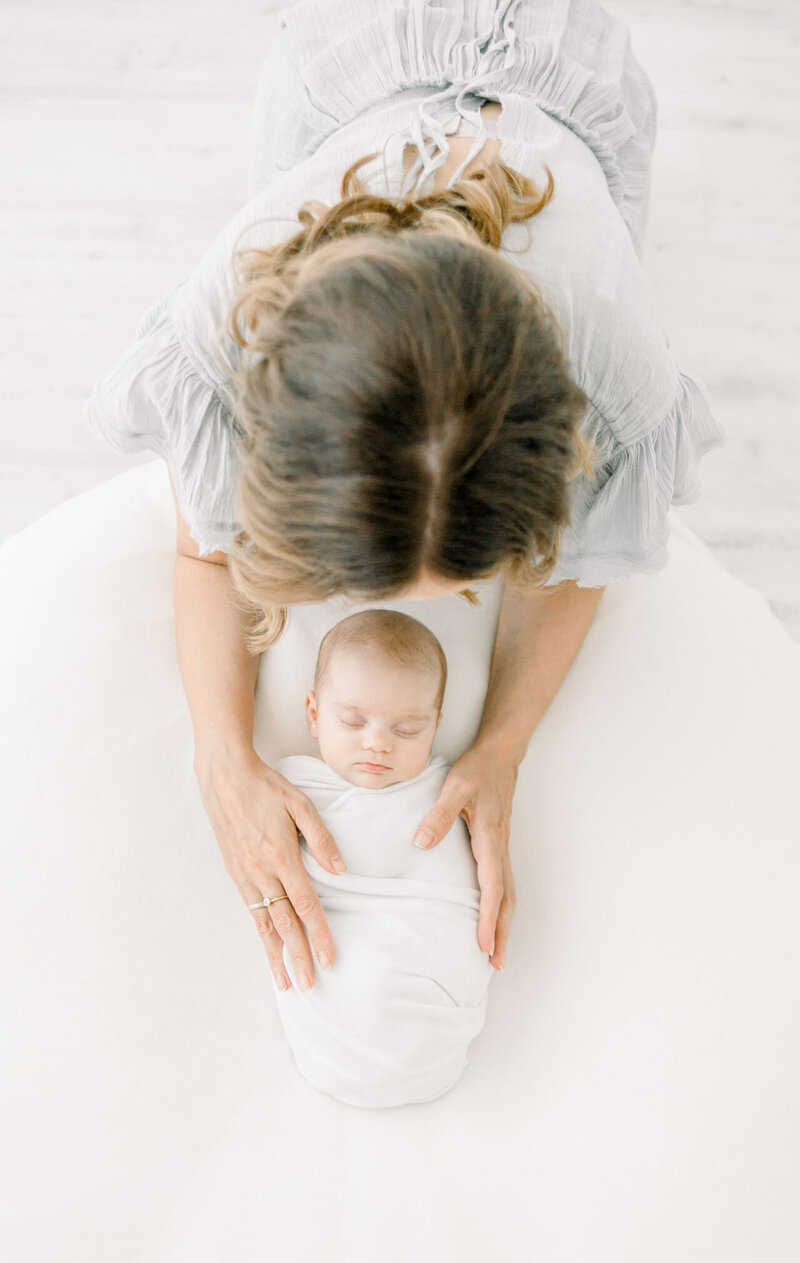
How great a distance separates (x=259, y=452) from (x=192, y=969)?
0.70m

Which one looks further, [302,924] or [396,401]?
[302,924]

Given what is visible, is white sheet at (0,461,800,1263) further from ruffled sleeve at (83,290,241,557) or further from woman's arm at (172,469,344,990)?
ruffled sleeve at (83,290,241,557)

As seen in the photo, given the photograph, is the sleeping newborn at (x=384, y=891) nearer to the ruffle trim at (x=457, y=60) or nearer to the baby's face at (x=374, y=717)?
the baby's face at (x=374, y=717)

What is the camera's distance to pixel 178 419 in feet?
3.44

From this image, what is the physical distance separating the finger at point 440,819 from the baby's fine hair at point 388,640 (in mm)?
124

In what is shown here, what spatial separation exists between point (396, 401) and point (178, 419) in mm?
400

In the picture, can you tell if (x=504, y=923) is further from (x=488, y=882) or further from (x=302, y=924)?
(x=302, y=924)

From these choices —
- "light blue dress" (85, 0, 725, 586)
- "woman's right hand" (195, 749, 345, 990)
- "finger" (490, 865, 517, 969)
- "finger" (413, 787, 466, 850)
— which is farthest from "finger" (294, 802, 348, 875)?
"light blue dress" (85, 0, 725, 586)

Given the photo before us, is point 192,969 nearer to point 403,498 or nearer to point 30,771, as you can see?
point 30,771

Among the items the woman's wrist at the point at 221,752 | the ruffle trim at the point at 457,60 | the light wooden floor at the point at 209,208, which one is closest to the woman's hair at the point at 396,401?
the ruffle trim at the point at 457,60

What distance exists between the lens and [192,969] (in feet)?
3.93

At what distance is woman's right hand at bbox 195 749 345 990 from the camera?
1.17m

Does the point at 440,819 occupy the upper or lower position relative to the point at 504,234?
lower

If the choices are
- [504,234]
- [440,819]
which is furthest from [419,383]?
[440,819]
